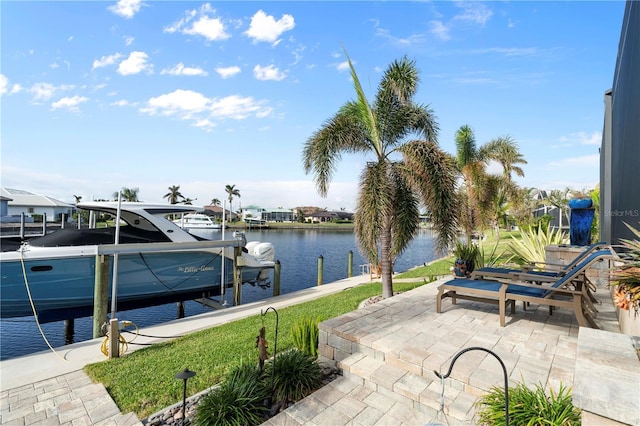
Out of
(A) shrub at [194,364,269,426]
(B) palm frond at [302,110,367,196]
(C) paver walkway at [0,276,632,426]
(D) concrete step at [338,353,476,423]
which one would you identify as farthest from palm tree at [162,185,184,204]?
(D) concrete step at [338,353,476,423]

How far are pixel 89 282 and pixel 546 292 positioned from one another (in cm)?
979

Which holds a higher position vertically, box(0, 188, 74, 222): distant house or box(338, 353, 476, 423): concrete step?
box(0, 188, 74, 222): distant house

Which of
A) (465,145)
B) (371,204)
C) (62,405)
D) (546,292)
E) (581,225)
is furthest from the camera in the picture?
(465,145)

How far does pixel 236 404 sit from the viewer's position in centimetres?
282

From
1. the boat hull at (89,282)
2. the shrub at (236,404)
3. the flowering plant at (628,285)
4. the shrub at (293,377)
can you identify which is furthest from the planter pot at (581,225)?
the boat hull at (89,282)

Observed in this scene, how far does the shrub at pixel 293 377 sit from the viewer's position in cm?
308

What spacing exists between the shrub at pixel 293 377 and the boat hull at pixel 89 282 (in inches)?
267

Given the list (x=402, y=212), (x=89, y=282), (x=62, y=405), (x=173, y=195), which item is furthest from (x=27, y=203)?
(x=173, y=195)

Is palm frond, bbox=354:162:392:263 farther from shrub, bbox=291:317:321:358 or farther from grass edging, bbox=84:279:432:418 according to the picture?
shrub, bbox=291:317:321:358

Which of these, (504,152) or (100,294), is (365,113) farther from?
(504,152)

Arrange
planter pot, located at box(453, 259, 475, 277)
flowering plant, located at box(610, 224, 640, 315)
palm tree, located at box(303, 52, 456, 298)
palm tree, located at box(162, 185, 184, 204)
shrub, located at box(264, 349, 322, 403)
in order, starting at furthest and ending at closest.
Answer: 1. palm tree, located at box(162, 185, 184, 204)
2. planter pot, located at box(453, 259, 475, 277)
3. palm tree, located at box(303, 52, 456, 298)
4. shrub, located at box(264, 349, 322, 403)
5. flowering plant, located at box(610, 224, 640, 315)

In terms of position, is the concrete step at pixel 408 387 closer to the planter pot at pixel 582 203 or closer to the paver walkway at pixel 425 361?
the paver walkway at pixel 425 361

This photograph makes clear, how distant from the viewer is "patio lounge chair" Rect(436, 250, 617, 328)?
11.5ft

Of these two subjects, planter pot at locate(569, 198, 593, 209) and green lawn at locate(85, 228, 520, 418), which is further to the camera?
planter pot at locate(569, 198, 593, 209)
